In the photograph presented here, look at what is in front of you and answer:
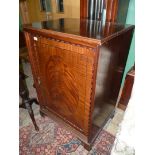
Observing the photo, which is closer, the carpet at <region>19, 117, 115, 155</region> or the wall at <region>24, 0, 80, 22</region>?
the carpet at <region>19, 117, 115, 155</region>

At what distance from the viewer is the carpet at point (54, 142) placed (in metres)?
1.23

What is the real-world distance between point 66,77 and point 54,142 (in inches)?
28.0

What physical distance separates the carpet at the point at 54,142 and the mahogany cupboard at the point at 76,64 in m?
0.14

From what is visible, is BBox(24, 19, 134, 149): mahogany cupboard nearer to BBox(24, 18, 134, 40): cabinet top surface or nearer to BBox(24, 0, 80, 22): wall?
BBox(24, 18, 134, 40): cabinet top surface

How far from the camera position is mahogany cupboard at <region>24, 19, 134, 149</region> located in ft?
2.51

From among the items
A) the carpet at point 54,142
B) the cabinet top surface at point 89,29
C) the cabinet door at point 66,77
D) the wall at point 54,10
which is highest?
the wall at point 54,10

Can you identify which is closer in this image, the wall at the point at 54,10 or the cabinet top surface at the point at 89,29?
the cabinet top surface at the point at 89,29

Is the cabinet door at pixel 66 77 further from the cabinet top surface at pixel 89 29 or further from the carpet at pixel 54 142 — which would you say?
the carpet at pixel 54 142

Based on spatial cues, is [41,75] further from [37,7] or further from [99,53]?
[37,7]

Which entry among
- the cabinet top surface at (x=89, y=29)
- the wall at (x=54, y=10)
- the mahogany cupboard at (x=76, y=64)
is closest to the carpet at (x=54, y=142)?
the mahogany cupboard at (x=76, y=64)

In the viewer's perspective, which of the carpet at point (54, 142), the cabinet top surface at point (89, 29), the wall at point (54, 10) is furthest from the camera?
the wall at point (54, 10)

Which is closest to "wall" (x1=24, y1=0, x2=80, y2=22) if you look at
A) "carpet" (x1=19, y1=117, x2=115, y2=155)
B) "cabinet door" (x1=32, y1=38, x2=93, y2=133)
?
"cabinet door" (x1=32, y1=38, x2=93, y2=133)

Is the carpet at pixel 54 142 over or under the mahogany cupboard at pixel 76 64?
under

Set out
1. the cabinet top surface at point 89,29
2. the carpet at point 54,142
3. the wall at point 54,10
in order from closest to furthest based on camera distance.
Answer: the cabinet top surface at point 89,29 < the carpet at point 54,142 < the wall at point 54,10
